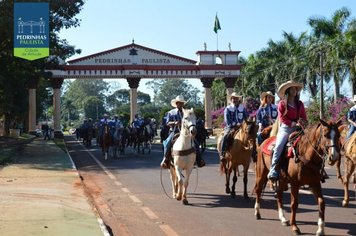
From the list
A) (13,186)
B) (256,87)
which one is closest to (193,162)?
(13,186)

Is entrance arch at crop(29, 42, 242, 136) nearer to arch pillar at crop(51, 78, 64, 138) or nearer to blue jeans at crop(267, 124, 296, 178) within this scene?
arch pillar at crop(51, 78, 64, 138)

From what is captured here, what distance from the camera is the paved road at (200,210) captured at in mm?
8266

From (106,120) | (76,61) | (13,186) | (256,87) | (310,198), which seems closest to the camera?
(310,198)

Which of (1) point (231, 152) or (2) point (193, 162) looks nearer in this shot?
(2) point (193, 162)

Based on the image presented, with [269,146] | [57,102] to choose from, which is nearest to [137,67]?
[57,102]

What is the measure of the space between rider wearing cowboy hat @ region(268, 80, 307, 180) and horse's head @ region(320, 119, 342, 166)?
106cm

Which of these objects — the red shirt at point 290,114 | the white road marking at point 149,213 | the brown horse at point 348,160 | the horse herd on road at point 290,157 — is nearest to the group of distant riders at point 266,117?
the red shirt at point 290,114

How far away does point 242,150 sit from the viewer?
11.8 meters

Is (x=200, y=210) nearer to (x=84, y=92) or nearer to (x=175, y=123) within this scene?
(x=175, y=123)

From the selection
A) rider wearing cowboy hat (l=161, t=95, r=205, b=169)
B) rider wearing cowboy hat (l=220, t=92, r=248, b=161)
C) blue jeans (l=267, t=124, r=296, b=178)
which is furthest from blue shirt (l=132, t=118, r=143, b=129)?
blue jeans (l=267, t=124, r=296, b=178)

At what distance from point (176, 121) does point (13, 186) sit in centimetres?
494

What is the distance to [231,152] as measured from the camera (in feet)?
39.3

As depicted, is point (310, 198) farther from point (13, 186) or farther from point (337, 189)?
point (13, 186)

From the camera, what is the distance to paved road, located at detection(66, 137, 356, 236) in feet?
27.1
